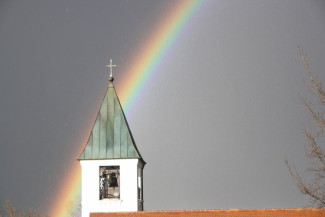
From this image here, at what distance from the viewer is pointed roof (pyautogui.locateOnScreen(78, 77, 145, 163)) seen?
30.8 meters

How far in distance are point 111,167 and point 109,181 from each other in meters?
0.71

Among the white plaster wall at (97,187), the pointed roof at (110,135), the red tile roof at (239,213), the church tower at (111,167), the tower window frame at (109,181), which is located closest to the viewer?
the red tile roof at (239,213)

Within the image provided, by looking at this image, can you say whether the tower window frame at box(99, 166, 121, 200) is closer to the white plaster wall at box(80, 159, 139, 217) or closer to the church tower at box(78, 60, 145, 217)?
the church tower at box(78, 60, 145, 217)

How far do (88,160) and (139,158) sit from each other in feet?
8.17

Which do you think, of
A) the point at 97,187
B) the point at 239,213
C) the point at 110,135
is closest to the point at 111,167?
the point at 97,187

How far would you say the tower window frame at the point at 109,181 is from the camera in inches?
1222

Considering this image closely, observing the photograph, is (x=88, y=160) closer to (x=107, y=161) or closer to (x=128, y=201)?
(x=107, y=161)

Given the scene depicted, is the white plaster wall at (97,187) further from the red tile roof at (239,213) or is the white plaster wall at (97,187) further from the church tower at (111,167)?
the red tile roof at (239,213)

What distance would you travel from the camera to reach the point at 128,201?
30.3 metres

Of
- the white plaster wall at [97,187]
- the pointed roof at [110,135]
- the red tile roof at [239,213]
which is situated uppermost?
the pointed roof at [110,135]

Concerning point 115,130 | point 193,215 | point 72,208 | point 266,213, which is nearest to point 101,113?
point 115,130

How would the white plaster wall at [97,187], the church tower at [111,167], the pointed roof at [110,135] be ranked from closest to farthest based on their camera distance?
the white plaster wall at [97,187]
the church tower at [111,167]
the pointed roof at [110,135]

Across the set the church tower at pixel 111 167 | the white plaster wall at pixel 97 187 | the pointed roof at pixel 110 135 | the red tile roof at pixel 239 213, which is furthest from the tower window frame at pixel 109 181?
the red tile roof at pixel 239 213

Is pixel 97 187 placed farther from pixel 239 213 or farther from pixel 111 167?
pixel 239 213
